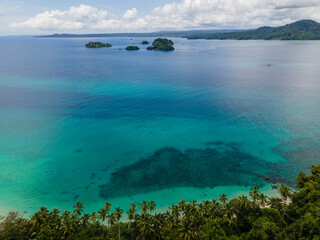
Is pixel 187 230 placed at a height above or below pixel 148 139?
below

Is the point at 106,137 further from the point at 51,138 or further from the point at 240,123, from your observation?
the point at 240,123

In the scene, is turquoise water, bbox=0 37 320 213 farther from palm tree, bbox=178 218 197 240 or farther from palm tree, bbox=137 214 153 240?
palm tree, bbox=178 218 197 240

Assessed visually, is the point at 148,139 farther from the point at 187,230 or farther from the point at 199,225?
the point at 187,230

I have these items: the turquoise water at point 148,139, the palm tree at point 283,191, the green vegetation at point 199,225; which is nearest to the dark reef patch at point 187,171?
the turquoise water at point 148,139

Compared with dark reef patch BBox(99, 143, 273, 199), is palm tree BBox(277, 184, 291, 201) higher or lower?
higher

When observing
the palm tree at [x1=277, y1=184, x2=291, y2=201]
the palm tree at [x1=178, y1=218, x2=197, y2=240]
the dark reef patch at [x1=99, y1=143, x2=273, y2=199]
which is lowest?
the dark reef patch at [x1=99, y1=143, x2=273, y2=199]

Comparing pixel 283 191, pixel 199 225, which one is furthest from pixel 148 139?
pixel 283 191

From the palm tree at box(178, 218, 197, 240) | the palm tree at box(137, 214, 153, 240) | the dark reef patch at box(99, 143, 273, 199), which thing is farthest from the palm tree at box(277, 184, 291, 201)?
the palm tree at box(137, 214, 153, 240)
